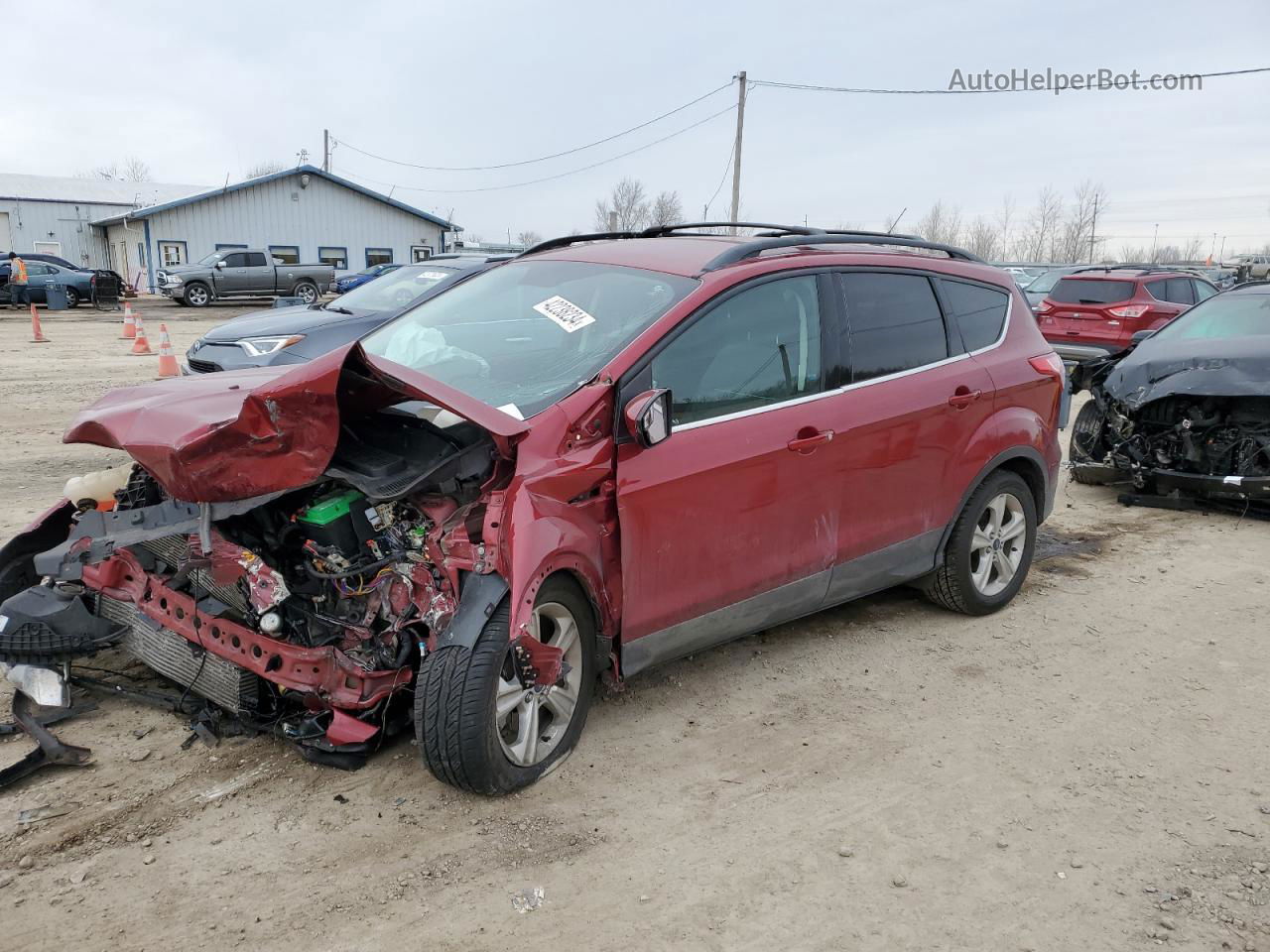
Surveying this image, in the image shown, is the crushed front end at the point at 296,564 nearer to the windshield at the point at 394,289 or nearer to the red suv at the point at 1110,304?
the windshield at the point at 394,289

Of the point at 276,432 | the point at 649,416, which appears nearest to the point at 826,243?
the point at 649,416

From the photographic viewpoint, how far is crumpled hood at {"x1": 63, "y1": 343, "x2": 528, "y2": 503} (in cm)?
317

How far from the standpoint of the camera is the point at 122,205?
44.1 metres

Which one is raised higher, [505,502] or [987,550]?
[505,502]

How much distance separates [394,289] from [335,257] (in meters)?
31.9

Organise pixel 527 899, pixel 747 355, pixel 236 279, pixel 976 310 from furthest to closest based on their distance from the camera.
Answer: pixel 236 279
pixel 976 310
pixel 747 355
pixel 527 899

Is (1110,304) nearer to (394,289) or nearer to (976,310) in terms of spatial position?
(394,289)

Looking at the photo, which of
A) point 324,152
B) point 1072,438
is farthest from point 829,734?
point 324,152

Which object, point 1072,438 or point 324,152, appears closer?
point 1072,438

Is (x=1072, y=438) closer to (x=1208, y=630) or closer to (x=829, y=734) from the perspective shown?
(x=1208, y=630)

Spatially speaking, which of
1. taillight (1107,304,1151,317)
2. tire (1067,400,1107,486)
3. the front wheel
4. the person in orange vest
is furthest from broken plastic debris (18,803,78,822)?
the front wheel

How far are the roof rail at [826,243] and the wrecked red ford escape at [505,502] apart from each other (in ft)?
0.10

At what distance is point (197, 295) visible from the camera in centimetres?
2973

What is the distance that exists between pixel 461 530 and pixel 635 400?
0.75 metres
